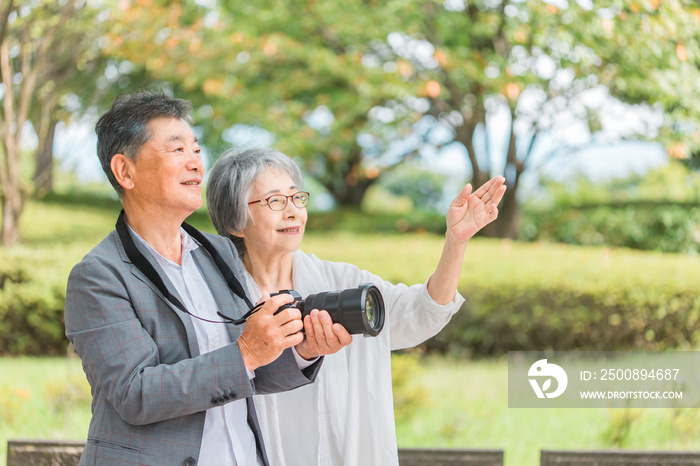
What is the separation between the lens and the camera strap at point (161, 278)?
1577 mm

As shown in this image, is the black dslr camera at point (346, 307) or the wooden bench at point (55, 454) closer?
the black dslr camera at point (346, 307)

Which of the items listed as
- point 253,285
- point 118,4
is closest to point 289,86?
point 118,4

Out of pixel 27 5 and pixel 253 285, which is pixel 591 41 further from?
pixel 27 5

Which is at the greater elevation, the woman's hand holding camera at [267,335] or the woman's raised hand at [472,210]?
the woman's raised hand at [472,210]

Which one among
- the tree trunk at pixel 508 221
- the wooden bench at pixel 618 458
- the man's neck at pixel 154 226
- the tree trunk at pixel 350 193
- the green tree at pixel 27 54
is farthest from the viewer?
the tree trunk at pixel 350 193

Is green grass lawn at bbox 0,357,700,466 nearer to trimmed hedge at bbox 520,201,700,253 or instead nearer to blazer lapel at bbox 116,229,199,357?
blazer lapel at bbox 116,229,199,357

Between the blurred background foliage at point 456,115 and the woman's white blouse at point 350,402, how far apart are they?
3.89m

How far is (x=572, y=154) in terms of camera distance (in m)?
9.62

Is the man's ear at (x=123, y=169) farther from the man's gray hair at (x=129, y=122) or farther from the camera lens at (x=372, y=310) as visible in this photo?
the camera lens at (x=372, y=310)

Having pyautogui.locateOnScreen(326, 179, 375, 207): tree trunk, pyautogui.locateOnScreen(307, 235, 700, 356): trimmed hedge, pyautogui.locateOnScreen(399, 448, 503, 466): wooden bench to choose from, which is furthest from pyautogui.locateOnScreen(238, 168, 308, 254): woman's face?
pyautogui.locateOnScreen(326, 179, 375, 207): tree trunk

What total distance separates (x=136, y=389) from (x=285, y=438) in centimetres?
77

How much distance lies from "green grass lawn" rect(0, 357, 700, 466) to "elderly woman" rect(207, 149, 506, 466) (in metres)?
2.02

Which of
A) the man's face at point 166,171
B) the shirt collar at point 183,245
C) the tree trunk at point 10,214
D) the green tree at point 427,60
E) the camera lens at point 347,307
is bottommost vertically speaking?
the camera lens at point 347,307

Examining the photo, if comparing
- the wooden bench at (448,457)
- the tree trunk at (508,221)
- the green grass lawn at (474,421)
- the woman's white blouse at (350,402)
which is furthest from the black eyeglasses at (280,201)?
the tree trunk at (508,221)
